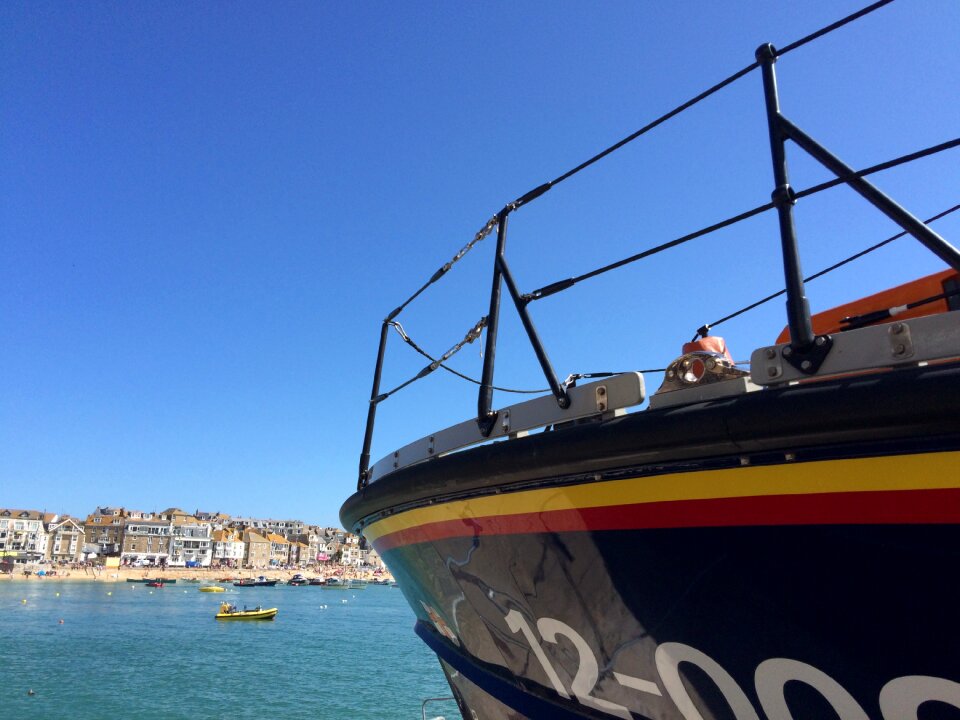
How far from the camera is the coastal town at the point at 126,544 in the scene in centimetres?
10781

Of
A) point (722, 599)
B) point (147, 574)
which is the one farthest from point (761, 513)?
point (147, 574)

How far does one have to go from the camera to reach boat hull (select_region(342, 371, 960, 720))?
163 centimetres

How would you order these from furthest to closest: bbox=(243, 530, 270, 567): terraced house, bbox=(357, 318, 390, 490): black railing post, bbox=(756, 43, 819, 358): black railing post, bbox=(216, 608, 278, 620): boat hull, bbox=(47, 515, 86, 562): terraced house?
bbox=(243, 530, 270, 567): terraced house, bbox=(47, 515, 86, 562): terraced house, bbox=(216, 608, 278, 620): boat hull, bbox=(357, 318, 390, 490): black railing post, bbox=(756, 43, 819, 358): black railing post

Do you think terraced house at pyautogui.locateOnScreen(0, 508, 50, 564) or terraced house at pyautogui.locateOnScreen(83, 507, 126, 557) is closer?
terraced house at pyautogui.locateOnScreen(0, 508, 50, 564)

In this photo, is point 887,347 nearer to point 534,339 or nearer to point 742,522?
point 742,522

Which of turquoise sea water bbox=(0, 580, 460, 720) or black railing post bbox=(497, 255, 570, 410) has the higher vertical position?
black railing post bbox=(497, 255, 570, 410)

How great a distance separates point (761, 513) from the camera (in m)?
1.84

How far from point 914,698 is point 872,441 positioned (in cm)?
67

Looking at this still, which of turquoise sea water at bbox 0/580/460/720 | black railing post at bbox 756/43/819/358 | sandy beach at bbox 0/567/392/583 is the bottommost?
sandy beach at bbox 0/567/392/583

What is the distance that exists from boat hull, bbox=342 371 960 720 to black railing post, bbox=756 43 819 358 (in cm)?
19

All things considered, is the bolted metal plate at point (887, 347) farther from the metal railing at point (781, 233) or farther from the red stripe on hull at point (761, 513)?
the red stripe on hull at point (761, 513)

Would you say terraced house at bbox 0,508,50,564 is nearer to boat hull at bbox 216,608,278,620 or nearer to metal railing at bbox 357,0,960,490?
boat hull at bbox 216,608,278,620

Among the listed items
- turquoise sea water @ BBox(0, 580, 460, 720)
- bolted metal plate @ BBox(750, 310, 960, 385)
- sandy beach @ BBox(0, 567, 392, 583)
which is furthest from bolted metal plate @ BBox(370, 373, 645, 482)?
sandy beach @ BBox(0, 567, 392, 583)

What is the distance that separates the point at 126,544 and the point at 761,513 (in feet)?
432
